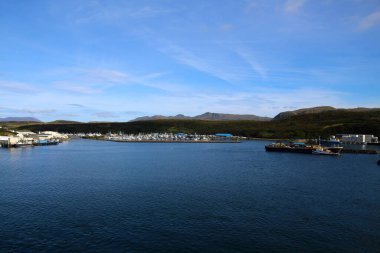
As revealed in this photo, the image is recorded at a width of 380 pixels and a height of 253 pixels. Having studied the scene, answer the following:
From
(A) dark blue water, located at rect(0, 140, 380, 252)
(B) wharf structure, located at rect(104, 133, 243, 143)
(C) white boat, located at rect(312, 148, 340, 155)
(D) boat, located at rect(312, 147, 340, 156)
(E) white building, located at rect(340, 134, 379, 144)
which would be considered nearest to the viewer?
(A) dark blue water, located at rect(0, 140, 380, 252)

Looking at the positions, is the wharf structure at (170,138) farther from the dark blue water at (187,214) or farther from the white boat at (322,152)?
the dark blue water at (187,214)

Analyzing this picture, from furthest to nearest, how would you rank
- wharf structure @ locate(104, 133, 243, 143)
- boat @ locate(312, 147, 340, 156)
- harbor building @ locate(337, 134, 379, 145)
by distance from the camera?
wharf structure @ locate(104, 133, 243, 143), harbor building @ locate(337, 134, 379, 145), boat @ locate(312, 147, 340, 156)

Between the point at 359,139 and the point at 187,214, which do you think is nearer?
the point at 187,214

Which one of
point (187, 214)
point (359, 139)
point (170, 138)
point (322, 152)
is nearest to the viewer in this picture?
point (187, 214)

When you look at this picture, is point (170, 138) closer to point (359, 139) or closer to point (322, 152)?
point (359, 139)

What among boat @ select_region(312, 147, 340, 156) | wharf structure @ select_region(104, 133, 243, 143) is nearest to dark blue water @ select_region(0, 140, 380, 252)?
boat @ select_region(312, 147, 340, 156)

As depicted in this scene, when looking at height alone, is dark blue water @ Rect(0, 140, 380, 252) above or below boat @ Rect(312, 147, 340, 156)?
below

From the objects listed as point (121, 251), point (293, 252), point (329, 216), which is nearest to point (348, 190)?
point (329, 216)

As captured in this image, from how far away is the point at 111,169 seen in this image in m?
48.6

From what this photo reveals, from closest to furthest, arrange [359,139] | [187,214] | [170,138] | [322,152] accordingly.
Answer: [187,214], [322,152], [359,139], [170,138]

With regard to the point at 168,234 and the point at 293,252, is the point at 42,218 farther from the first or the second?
the point at 293,252

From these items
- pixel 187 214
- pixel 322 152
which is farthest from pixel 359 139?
pixel 187 214

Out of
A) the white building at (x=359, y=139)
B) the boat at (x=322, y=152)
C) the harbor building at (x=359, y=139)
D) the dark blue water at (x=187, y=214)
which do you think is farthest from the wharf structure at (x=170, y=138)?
the dark blue water at (x=187, y=214)

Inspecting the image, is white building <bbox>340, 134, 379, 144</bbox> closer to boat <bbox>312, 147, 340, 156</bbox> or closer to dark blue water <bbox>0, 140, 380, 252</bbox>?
boat <bbox>312, 147, 340, 156</bbox>
